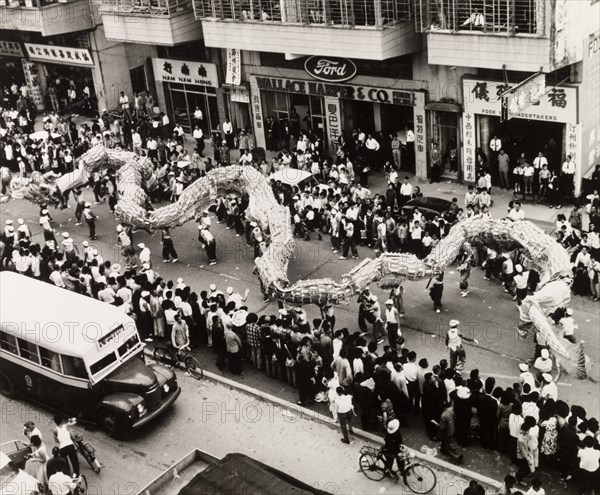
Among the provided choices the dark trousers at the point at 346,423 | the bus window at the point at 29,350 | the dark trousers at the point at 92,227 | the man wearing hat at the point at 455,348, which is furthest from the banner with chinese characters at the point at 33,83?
the dark trousers at the point at 346,423

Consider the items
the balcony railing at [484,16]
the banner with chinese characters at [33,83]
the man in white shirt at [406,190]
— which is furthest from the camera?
the banner with chinese characters at [33,83]

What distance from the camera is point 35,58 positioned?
38.7 m

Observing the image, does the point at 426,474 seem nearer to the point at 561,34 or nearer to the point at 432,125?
the point at 561,34

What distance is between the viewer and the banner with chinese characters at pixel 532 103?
2395 centimetres

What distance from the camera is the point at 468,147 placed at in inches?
1052

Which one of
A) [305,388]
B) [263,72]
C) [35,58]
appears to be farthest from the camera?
[35,58]

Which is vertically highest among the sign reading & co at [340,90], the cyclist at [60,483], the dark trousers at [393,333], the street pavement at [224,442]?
the sign reading & co at [340,90]

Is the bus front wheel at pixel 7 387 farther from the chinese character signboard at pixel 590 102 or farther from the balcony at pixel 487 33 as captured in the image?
the chinese character signboard at pixel 590 102

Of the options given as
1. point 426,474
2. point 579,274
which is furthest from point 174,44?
point 426,474

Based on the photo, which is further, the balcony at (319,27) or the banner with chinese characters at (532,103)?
the balcony at (319,27)

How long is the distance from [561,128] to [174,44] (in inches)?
589

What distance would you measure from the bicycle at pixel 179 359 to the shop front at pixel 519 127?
11.4m

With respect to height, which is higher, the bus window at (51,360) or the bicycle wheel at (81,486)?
the bus window at (51,360)

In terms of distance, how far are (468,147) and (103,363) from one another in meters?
15.2
